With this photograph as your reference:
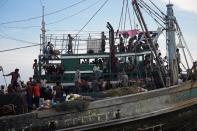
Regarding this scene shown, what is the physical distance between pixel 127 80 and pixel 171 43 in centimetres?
224

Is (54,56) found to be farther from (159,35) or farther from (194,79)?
(194,79)

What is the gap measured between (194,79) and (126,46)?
576cm

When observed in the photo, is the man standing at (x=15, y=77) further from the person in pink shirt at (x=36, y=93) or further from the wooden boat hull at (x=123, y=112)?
the wooden boat hull at (x=123, y=112)

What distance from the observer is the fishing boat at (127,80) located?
11.9m

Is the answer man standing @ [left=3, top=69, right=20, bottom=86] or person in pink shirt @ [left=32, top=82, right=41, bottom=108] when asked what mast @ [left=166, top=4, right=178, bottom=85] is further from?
man standing @ [left=3, top=69, right=20, bottom=86]

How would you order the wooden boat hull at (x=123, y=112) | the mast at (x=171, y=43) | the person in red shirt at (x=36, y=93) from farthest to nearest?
the mast at (x=171, y=43) → the person in red shirt at (x=36, y=93) → the wooden boat hull at (x=123, y=112)

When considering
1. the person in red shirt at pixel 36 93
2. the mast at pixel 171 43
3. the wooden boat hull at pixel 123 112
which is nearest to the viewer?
the wooden boat hull at pixel 123 112

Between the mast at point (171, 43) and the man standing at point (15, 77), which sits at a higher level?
the mast at point (171, 43)

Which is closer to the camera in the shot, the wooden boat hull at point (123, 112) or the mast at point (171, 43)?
the wooden boat hull at point (123, 112)

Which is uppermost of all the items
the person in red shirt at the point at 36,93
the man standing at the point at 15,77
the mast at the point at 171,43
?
the mast at the point at 171,43

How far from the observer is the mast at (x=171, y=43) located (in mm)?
14953

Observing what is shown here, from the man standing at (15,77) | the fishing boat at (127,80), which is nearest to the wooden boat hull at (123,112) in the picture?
the fishing boat at (127,80)

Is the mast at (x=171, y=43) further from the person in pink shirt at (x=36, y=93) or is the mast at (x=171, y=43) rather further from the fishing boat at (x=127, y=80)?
the person in pink shirt at (x=36, y=93)

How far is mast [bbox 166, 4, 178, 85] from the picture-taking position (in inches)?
589
